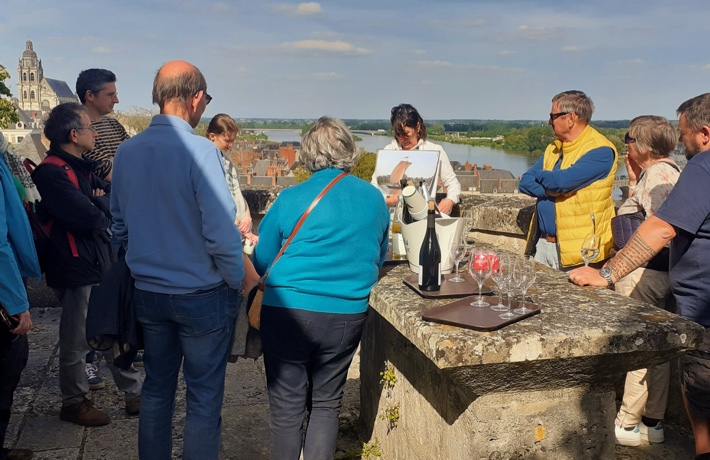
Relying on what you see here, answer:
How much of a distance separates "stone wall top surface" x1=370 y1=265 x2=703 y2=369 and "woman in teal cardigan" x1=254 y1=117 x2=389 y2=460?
8.8 inches

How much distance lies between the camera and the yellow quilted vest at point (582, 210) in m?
3.42

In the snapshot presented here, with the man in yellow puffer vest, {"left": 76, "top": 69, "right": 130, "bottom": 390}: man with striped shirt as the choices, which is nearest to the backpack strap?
{"left": 76, "top": 69, "right": 130, "bottom": 390}: man with striped shirt

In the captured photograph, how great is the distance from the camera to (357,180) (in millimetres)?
2430

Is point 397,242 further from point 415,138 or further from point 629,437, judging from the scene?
point 629,437

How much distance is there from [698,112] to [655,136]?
0.53m

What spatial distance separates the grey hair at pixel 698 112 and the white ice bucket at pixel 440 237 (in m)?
1.02

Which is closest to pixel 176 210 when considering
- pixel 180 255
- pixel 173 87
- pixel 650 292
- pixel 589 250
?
pixel 180 255

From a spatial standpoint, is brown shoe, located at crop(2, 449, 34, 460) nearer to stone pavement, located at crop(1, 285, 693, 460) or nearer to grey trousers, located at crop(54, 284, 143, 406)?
stone pavement, located at crop(1, 285, 693, 460)

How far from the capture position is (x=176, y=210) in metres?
2.36

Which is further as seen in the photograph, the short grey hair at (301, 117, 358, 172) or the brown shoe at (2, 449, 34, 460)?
the brown shoe at (2, 449, 34, 460)

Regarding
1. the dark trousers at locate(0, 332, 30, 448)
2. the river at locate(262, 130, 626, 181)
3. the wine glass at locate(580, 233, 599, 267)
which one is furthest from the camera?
the river at locate(262, 130, 626, 181)

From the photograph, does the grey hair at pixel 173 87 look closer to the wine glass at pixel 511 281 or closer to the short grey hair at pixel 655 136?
the wine glass at pixel 511 281

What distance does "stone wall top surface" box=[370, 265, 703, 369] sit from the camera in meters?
1.82

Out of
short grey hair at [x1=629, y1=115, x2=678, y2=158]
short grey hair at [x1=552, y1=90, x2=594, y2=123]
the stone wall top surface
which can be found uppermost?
short grey hair at [x1=552, y1=90, x2=594, y2=123]
